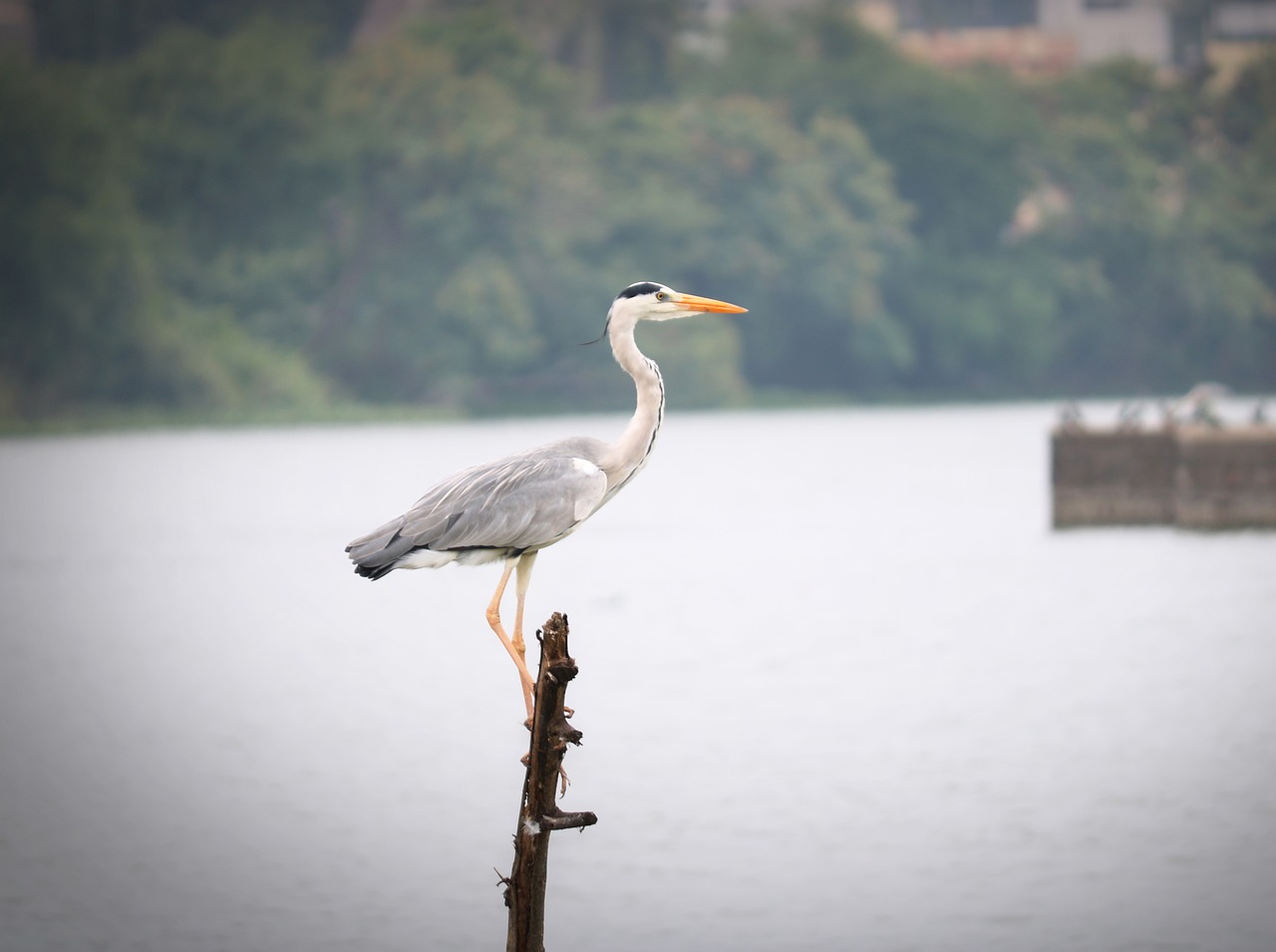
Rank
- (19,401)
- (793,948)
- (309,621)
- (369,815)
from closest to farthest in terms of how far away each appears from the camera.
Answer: (793,948), (369,815), (309,621), (19,401)

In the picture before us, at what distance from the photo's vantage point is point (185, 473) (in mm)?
51969

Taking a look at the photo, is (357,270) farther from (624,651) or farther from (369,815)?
(369,815)

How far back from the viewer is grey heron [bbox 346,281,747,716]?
9.44m

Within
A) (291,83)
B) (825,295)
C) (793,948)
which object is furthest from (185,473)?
(793,948)

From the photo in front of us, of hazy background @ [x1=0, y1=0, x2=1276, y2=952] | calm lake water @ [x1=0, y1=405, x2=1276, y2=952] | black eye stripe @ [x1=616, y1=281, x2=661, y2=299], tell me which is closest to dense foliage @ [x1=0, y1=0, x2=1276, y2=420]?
hazy background @ [x1=0, y1=0, x2=1276, y2=952]

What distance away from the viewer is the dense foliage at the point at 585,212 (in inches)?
2343

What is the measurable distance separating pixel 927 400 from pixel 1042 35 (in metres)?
38.8

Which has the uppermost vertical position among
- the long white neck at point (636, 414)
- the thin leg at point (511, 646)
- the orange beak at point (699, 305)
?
the orange beak at point (699, 305)

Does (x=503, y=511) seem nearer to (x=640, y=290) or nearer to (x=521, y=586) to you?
(x=521, y=586)

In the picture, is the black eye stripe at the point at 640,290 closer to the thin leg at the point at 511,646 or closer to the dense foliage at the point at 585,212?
the thin leg at the point at 511,646

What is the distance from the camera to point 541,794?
867 centimetres

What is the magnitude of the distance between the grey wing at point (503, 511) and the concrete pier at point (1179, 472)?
19381 millimetres

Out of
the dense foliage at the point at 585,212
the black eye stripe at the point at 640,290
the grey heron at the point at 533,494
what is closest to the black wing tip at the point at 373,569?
the grey heron at the point at 533,494

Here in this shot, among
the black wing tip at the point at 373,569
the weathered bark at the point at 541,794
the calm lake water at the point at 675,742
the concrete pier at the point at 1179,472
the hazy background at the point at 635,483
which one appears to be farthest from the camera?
the concrete pier at the point at 1179,472
